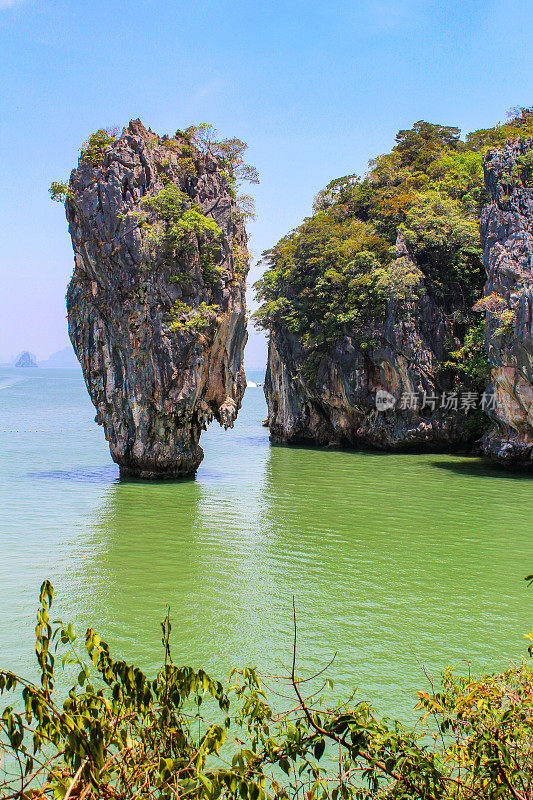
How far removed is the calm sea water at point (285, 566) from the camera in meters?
7.46

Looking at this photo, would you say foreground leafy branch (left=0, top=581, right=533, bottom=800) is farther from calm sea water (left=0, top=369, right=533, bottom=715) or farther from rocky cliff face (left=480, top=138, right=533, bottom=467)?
rocky cliff face (left=480, top=138, right=533, bottom=467)

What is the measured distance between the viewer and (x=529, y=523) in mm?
13930

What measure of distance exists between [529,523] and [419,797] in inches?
502

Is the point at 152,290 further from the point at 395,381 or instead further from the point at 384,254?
the point at 384,254

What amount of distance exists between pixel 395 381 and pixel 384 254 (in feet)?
19.6

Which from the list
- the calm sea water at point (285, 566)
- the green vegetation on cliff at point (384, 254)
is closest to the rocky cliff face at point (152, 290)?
the calm sea water at point (285, 566)

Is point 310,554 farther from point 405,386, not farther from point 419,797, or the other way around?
point 405,386

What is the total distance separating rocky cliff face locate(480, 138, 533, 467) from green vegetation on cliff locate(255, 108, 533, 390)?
2.91 feet

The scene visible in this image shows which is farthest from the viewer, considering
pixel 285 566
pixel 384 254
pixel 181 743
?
pixel 384 254

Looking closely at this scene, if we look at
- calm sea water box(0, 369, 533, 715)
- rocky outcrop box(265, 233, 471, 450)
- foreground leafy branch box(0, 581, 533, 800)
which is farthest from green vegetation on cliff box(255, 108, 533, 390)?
A: foreground leafy branch box(0, 581, 533, 800)

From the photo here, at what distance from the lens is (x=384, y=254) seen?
88.9ft

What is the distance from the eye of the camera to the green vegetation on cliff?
25.1 meters

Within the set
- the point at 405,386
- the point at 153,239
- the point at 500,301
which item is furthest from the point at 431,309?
the point at 153,239

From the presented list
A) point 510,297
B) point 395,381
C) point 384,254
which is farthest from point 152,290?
point 384,254
